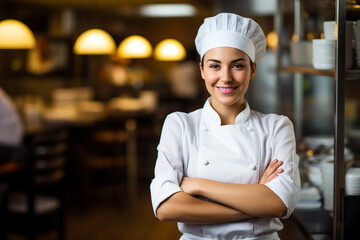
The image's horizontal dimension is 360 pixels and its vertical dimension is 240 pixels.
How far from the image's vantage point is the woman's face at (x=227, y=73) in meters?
1.42

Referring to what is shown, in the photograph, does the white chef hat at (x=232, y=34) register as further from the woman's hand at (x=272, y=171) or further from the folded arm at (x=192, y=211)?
the folded arm at (x=192, y=211)

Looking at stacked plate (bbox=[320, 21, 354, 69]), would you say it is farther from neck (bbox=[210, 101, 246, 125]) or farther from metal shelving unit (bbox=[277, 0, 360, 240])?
neck (bbox=[210, 101, 246, 125])

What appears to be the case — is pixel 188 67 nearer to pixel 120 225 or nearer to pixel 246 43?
pixel 120 225

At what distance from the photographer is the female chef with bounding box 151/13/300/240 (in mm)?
1405

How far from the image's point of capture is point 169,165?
1476mm

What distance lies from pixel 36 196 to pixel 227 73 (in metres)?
2.65

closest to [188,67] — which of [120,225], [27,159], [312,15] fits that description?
[312,15]

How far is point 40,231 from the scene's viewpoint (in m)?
3.57

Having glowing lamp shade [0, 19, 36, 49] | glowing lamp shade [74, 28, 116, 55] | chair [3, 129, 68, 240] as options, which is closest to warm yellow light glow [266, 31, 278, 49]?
glowing lamp shade [74, 28, 116, 55]

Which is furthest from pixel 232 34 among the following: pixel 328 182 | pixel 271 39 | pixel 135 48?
pixel 135 48

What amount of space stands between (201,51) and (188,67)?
9.26 m

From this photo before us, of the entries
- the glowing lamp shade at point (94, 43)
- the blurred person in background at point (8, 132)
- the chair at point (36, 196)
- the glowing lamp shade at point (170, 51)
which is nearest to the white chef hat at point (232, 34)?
the chair at point (36, 196)

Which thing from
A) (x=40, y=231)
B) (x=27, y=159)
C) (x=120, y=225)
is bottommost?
(x=120, y=225)

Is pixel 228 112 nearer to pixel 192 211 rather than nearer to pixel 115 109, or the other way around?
pixel 192 211
